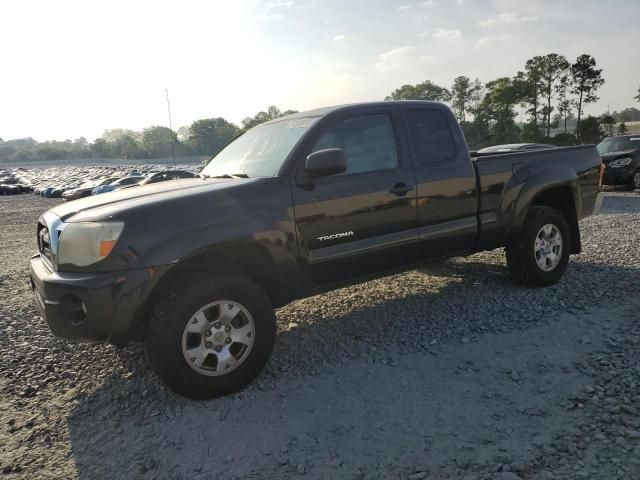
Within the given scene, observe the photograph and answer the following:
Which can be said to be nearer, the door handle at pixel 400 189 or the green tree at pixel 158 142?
the door handle at pixel 400 189

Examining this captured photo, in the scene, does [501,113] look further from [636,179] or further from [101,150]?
[101,150]

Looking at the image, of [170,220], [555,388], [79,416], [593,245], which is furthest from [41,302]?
[593,245]

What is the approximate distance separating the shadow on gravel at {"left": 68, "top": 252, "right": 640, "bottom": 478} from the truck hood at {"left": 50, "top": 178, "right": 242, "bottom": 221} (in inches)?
51.2

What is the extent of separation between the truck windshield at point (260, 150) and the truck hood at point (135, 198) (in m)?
0.27

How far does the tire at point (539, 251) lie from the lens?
16.0 feet

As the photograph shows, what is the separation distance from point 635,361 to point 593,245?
3997mm

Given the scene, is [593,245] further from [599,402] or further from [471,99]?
[471,99]

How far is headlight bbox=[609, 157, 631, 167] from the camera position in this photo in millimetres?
13736

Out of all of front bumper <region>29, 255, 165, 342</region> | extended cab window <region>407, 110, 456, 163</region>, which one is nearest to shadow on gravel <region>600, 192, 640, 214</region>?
extended cab window <region>407, 110, 456, 163</region>

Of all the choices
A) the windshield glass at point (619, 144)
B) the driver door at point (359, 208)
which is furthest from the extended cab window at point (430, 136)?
the windshield glass at point (619, 144)

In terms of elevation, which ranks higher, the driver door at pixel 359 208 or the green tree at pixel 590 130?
the green tree at pixel 590 130

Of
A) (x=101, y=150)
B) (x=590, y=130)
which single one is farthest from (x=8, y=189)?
(x=101, y=150)

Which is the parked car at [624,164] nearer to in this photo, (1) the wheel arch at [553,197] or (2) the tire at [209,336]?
(1) the wheel arch at [553,197]

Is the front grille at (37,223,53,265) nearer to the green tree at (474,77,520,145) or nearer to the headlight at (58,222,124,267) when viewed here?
the headlight at (58,222,124,267)
